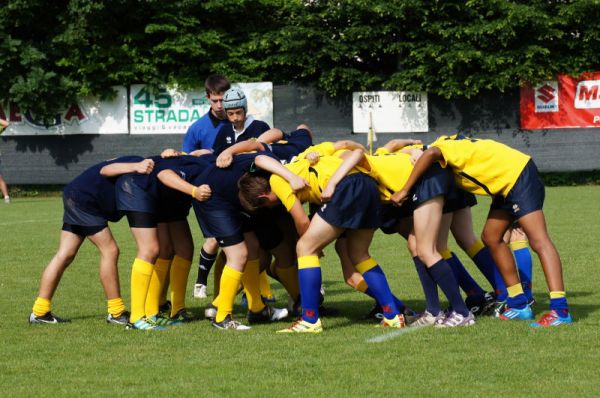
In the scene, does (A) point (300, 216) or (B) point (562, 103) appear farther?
(B) point (562, 103)

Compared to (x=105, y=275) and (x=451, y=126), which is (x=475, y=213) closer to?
(x=451, y=126)

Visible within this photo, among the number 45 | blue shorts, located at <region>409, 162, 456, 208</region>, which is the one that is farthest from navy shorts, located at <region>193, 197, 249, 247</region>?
the number 45

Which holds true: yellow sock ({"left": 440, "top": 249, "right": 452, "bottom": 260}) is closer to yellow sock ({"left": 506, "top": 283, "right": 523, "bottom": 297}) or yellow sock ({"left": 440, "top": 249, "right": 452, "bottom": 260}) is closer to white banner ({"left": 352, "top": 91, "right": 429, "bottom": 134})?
yellow sock ({"left": 506, "top": 283, "right": 523, "bottom": 297})

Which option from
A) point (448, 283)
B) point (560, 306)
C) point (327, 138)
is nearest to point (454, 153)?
point (448, 283)

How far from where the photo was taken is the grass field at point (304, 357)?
571 cm

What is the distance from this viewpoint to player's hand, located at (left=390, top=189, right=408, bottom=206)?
7.55m

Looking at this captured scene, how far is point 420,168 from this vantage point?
7.52m

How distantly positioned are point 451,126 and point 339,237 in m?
19.1

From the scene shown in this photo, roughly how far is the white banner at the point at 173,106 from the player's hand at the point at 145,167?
19049mm

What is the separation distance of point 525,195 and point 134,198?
285cm

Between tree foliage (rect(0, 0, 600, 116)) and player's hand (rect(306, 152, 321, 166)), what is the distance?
61.5ft

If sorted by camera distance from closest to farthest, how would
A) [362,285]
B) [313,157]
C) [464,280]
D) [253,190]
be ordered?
[253,190], [313,157], [362,285], [464,280]

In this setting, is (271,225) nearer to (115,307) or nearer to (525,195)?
(115,307)

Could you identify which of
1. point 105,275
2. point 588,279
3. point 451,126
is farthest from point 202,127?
point 451,126
